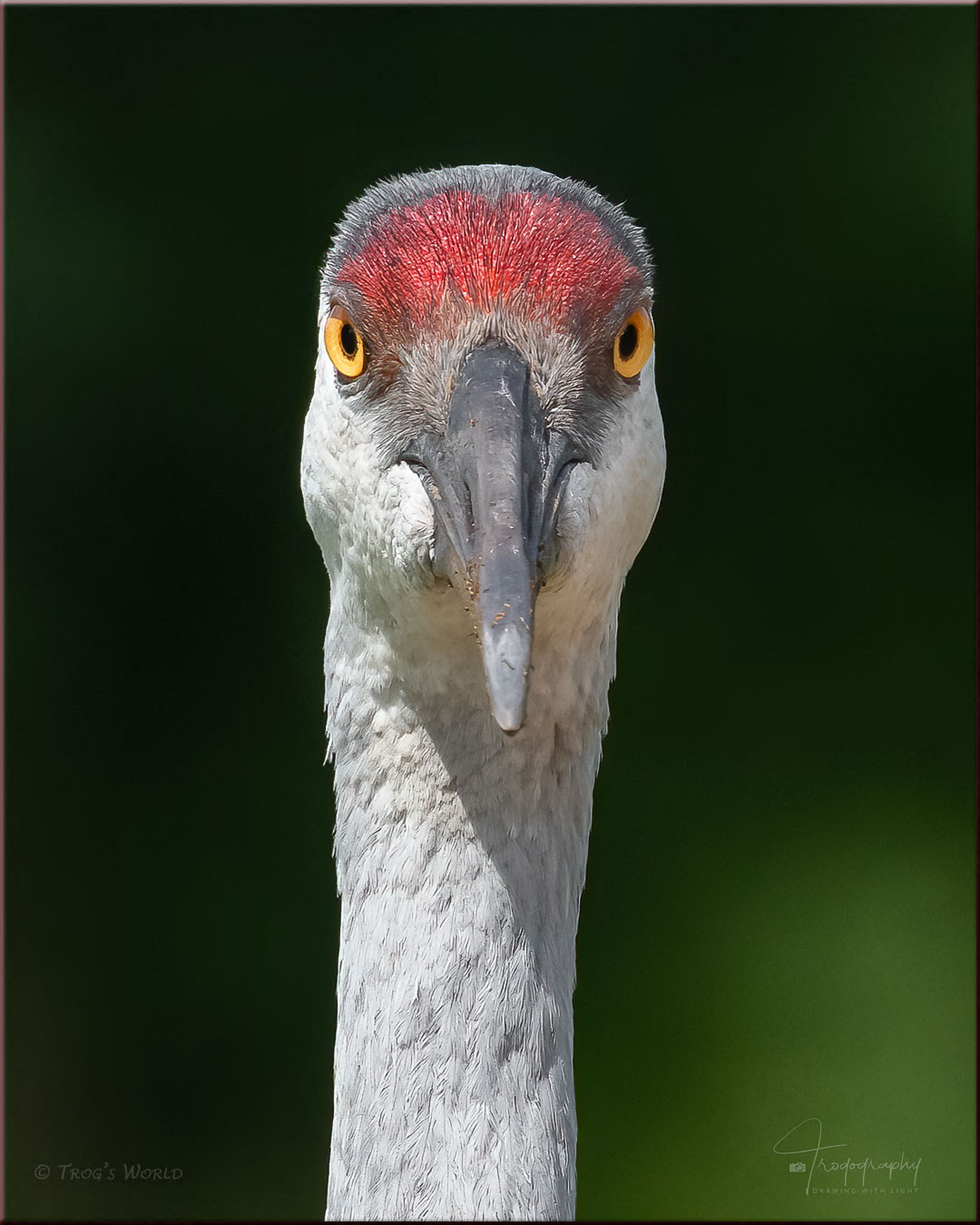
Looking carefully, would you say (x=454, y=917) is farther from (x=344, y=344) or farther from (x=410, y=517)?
(x=344, y=344)

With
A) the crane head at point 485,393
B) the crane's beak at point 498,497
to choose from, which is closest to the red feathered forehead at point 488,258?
the crane head at point 485,393

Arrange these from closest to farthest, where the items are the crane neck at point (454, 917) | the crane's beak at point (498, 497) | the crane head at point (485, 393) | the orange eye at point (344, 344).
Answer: the crane's beak at point (498, 497), the crane head at point (485, 393), the crane neck at point (454, 917), the orange eye at point (344, 344)

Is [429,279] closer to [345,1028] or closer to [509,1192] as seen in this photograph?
[345,1028]

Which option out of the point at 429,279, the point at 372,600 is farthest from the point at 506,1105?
the point at 429,279

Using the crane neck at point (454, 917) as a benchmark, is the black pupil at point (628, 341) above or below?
above

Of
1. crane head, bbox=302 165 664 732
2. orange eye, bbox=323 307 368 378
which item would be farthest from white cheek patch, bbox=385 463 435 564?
orange eye, bbox=323 307 368 378

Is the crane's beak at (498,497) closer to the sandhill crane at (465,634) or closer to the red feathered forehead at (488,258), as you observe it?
the sandhill crane at (465,634)
